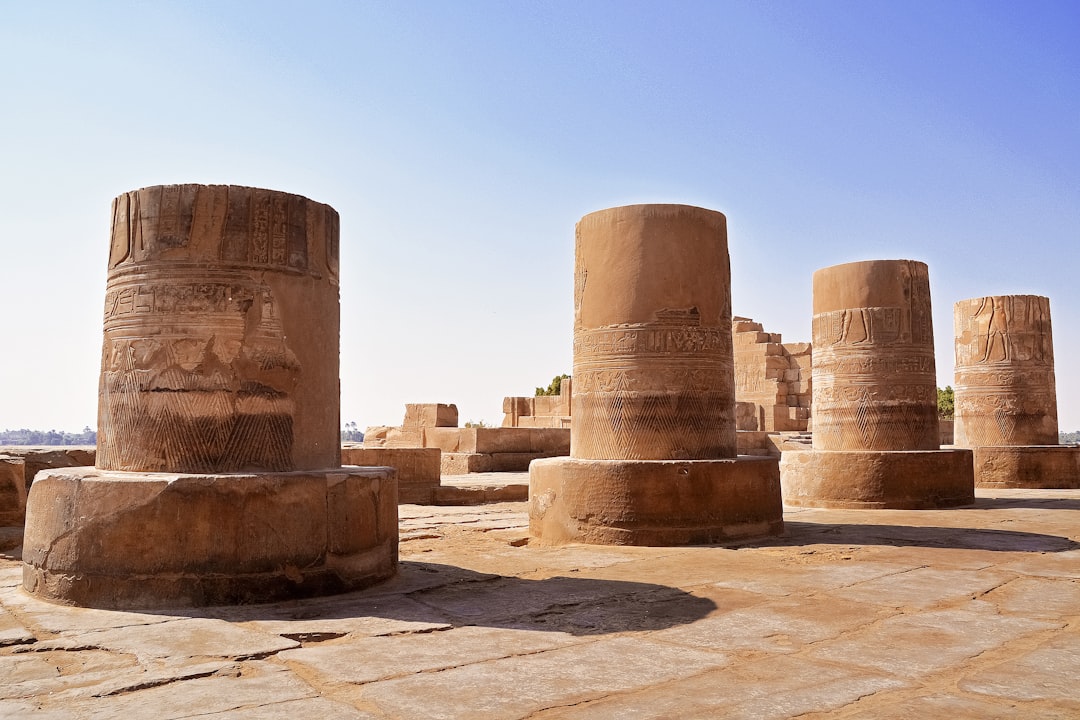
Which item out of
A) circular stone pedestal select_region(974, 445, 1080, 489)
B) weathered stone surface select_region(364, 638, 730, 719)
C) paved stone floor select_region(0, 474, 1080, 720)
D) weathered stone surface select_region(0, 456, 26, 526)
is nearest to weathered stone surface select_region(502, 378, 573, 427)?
circular stone pedestal select_region(974, 445, 1080, 489)

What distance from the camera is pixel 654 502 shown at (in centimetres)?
608

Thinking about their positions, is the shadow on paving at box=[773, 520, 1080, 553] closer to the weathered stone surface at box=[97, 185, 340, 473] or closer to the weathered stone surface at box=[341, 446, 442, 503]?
the weathered stone surface at box=[97, 185, 340, 473]

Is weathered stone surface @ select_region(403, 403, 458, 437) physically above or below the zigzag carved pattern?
above

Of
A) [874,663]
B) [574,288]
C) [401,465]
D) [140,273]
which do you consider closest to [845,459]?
[574,288]

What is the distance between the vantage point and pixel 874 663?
2979 mm

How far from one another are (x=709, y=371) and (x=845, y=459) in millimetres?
2985

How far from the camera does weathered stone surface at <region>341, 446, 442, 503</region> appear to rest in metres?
10.2

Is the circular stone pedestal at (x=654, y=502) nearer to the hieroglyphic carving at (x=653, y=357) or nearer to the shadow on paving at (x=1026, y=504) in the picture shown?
the hieroglyphic carving at (x=653, y=357)

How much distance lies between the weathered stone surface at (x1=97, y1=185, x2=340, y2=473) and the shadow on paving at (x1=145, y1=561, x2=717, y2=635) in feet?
2.47

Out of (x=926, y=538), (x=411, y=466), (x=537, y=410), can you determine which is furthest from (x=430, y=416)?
(x=926, y=538)

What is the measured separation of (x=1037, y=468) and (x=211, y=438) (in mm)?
10582

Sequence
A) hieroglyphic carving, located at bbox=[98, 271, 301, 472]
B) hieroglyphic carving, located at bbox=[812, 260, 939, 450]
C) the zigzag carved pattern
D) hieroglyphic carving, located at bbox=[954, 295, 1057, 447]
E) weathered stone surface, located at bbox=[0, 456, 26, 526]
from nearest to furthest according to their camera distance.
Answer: hieroglyphic carving, located at bbox=[98, 271, 301, 472] < the zigzag carved pattern < weathered stone surface, located at bbox=[0, 456, 26, 526] < hieroglyphic carving, located at bbox=[812, 260, 939, 450] < hieroglyphic carving, located at bbox=[954, 295, 1057, 447]

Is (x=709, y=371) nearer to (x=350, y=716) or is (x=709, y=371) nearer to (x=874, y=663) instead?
(x=874, y=663)

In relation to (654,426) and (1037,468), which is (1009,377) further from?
(654,426)
